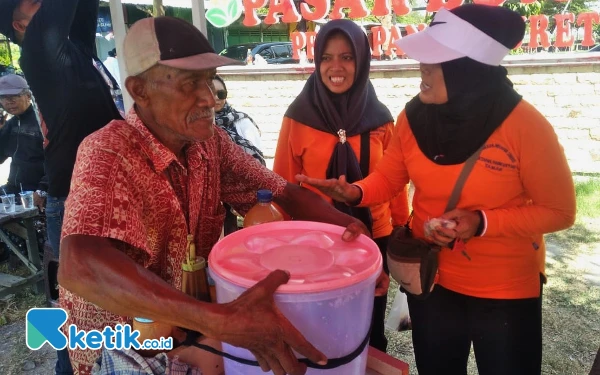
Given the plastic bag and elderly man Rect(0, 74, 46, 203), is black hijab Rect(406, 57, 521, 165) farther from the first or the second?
elderly man Rect(0, 74, 46, 203)

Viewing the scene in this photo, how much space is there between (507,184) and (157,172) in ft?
4.02

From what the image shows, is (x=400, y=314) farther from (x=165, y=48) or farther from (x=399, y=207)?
(x=165, y=48)

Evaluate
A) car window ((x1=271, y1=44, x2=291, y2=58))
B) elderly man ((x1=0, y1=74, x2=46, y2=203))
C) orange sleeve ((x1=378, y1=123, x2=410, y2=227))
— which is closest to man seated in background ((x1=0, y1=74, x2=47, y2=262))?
elderly man ((x1=0, y1=74, x2=46, y2=203))

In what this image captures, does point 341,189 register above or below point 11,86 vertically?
below

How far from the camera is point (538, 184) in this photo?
160 centimetres

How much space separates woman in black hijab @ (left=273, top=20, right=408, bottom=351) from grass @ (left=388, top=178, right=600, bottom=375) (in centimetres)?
131

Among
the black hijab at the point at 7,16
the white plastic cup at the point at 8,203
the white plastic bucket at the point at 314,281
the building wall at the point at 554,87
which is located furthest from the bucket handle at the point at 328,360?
the building wall at the point at 554,87

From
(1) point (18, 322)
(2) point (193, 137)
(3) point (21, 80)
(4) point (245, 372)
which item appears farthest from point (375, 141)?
(3) point (21, 80)

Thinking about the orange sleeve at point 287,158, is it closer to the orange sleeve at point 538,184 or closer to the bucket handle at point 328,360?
the orange sleeve at point 538,184

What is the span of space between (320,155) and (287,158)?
0.64 ft

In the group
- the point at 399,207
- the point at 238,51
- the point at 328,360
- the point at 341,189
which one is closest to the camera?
the point at 328,360

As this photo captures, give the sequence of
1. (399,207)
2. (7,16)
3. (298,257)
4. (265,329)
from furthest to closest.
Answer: (399,207), (7,16), (298,257), (265,329)

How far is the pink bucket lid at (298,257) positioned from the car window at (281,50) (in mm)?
14643

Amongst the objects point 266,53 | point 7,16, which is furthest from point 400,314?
point 266,53
